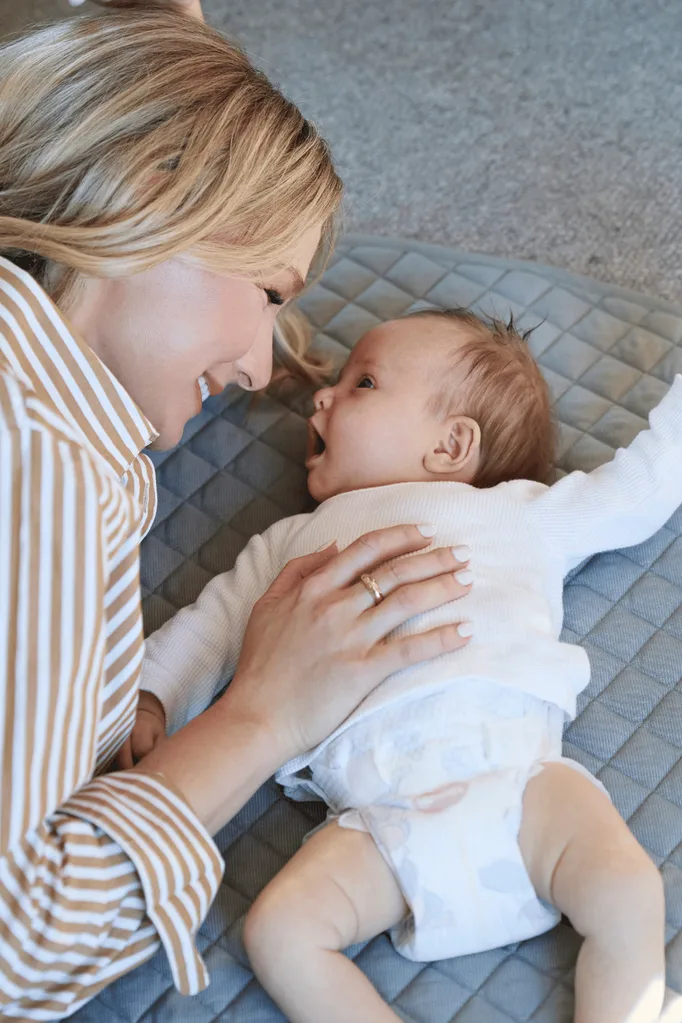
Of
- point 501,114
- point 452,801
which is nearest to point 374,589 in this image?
point 452,801

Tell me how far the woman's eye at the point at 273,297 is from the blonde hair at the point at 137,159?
0.12ft

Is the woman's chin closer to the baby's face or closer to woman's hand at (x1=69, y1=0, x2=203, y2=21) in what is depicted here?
the baby's face

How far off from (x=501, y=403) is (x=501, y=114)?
1013 millimetres

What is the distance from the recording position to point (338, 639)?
1024 mm

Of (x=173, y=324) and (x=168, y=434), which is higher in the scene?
(x=173, y=324)

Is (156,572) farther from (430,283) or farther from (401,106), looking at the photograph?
(401,106)

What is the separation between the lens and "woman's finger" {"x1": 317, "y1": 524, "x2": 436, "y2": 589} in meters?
1.06

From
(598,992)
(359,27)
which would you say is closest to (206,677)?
(598,992)

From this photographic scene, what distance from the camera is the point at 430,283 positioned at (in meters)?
1.60

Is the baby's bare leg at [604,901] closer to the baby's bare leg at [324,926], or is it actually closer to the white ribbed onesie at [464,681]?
the white ribbed onesie at [464,681]

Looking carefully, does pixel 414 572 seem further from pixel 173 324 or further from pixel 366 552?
pixel 173 324

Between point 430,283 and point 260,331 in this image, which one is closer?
point 260,331

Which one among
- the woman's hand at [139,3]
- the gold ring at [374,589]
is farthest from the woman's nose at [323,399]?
the woman's hand at [139,3]

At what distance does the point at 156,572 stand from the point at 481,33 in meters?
1.44
